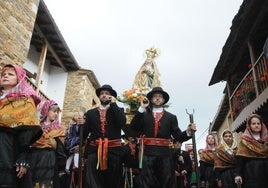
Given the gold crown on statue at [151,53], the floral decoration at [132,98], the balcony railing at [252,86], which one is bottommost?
the floral decoration at [132,98]

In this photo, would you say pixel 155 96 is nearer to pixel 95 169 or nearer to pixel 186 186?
pixel 95 169

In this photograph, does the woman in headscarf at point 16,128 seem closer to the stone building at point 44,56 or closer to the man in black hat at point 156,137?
the man in black hat at point 156,137

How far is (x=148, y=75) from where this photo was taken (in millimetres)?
10102

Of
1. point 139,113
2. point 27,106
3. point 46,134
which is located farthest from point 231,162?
point 27,106

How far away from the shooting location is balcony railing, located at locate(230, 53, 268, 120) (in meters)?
7.79

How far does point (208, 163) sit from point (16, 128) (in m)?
4.63

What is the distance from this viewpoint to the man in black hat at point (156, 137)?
13.4 feet

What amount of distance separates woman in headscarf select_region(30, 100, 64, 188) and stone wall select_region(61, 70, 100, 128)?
8.66 metres

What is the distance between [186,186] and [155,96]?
11.6ft

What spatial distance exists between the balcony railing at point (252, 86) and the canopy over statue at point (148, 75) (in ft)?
8.58

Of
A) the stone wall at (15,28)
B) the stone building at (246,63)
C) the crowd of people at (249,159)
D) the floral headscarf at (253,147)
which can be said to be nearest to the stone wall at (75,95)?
Result: the stone wall at (15,28)

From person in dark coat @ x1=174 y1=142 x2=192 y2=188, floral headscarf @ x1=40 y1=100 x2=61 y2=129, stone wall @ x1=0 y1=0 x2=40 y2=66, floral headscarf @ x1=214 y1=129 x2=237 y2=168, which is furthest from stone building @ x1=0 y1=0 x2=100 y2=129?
floral headscarf @ x1=214 y1=129 x2=237 y2=168

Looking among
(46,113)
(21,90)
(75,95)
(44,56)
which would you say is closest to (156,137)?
(46,113)

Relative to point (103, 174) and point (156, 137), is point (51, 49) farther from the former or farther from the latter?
point (103, 174)
